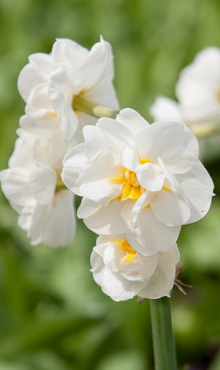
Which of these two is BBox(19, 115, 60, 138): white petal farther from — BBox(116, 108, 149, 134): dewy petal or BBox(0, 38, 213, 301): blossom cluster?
BBox(116, 108, 149, 134): dewy petal

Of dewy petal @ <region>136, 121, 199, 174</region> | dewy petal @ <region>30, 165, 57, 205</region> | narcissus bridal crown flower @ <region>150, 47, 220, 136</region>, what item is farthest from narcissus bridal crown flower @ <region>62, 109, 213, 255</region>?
narcissus bridal crown flower @ <region>150, 47, 220, 136</region>

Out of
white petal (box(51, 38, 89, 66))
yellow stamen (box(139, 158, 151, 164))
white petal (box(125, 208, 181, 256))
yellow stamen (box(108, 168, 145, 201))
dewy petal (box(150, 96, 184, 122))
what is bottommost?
dewy petal (box(150, 96, 184, 122))

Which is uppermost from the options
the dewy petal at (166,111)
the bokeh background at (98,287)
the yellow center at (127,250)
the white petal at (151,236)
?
the white petal at (151,236)

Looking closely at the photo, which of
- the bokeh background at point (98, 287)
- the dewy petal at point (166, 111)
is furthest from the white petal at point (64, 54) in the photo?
the bokeh background at point (98, 287)

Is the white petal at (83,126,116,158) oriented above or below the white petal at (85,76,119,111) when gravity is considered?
above

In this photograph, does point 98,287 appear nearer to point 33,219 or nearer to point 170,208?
point 33,219

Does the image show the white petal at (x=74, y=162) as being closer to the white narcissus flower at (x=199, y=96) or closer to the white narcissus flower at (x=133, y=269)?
the white narcissus flower at (x=133, y=269)

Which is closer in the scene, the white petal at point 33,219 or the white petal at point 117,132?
the white petal at point 117,132
